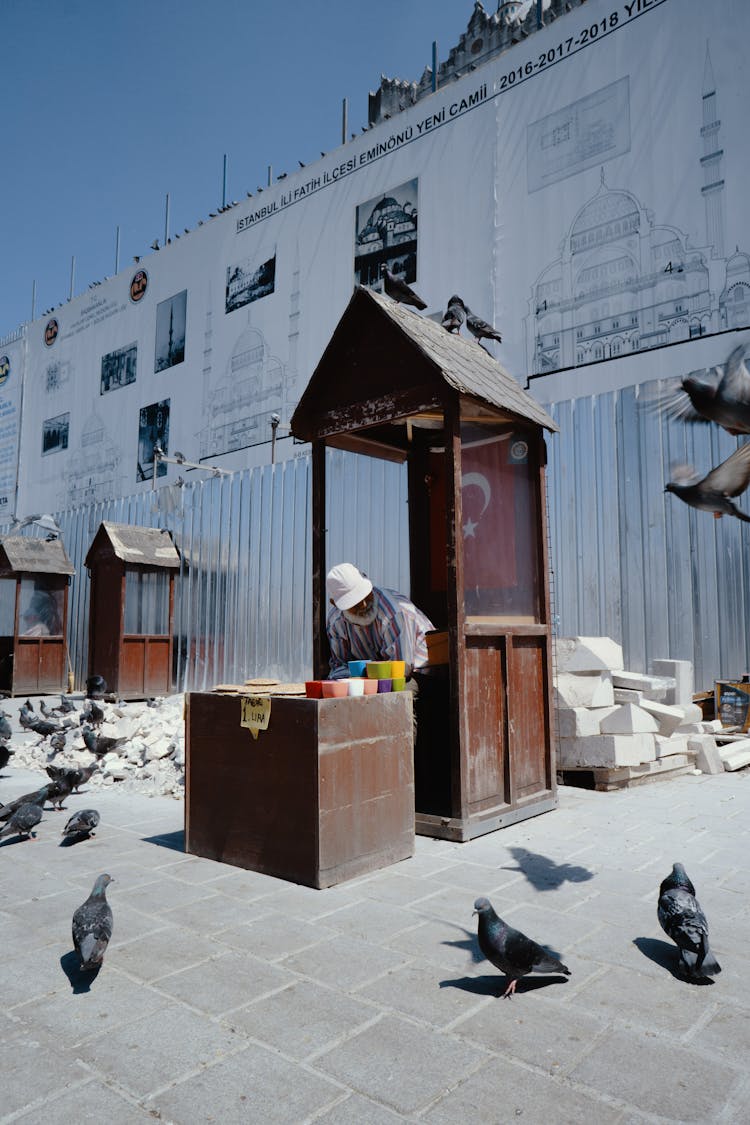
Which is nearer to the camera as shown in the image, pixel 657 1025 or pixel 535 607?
pixel 657 1025

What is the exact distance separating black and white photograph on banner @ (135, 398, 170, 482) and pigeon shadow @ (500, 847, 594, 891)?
23.9 m

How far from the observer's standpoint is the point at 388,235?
777 inches

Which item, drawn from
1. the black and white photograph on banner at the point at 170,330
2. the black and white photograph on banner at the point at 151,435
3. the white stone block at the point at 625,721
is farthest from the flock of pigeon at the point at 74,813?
the black and white photograph on banner at the point at 170,330

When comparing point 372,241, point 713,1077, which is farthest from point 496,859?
point 372,241

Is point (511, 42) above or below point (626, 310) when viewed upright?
above

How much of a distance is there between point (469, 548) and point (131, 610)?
1041 centimetres

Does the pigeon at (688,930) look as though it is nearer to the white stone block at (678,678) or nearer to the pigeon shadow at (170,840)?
the pigeon shadow at (170,840)

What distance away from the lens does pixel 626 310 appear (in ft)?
49.5

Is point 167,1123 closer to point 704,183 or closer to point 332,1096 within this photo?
point 332,1096

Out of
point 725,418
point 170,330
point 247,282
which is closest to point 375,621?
point 725,418

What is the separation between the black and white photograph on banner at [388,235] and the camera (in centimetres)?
1919

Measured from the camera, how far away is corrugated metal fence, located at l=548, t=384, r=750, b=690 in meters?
9.28

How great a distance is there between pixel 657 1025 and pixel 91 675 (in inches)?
540

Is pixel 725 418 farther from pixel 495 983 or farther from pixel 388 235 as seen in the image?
pixel 388 235
